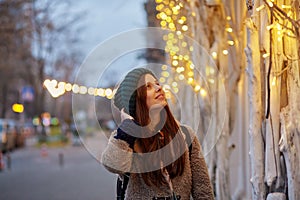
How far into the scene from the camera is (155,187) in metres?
2.89

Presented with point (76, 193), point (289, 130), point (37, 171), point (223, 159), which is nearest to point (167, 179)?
point (289, 130)

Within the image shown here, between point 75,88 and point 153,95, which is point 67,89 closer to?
point 75,88

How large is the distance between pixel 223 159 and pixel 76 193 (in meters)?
7.28

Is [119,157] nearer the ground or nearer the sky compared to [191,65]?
nearer the ground

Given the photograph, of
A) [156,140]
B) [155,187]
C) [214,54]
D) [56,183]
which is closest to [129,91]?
[156,140]

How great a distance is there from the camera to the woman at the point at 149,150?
288 cm

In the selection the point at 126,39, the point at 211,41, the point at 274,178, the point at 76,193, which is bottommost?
the point at 76,193

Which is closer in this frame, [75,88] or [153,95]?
[153,95]

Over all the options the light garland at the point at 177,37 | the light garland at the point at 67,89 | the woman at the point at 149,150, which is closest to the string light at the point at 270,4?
the woman at the point at 149,150

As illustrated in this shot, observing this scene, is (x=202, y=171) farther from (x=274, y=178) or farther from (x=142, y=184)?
(x=274, y=178)

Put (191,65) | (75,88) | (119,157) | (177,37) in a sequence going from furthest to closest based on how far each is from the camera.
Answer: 1. (177,37)
2. (191,65)
3. (75,88)
4. (119,157)

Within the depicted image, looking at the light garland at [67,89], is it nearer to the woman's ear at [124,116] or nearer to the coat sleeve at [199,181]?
the woman's ear at [124,116]

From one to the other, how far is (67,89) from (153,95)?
1231 mm

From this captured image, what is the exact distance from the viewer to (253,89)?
3885mm
